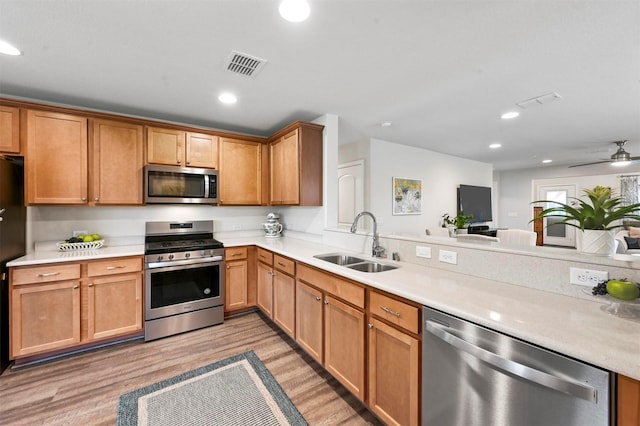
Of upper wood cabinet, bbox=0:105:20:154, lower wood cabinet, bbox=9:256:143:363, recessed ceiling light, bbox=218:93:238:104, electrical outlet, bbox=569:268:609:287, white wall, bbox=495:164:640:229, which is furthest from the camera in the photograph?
white wall, bbox=495:164:640:229

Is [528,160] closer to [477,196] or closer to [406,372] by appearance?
[477,196]

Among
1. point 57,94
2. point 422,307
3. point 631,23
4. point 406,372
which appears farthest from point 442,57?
point 57,94

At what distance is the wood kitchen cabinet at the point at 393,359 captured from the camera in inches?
53.8

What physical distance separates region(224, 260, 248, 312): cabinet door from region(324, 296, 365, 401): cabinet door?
5.10 feet

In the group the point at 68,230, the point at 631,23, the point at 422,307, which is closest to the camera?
the point at 422,307

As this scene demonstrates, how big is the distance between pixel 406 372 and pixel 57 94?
386 centimetres

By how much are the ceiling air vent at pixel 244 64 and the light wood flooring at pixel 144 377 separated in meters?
2.50

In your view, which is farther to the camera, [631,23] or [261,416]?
[261,416]

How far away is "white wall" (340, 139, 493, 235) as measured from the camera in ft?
14.7

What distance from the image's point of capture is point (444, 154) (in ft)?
18.7

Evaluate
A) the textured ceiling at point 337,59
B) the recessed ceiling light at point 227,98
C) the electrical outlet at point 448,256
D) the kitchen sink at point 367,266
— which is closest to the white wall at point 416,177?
the textured ceiling at point 337,59

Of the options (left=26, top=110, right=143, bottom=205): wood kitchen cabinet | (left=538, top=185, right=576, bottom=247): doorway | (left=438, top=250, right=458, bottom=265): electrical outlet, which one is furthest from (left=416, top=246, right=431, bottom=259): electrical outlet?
(left=538, top=185, right=576, bottom=247): doorway

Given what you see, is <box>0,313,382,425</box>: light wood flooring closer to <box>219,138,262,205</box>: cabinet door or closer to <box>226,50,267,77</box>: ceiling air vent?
<box>219,138,262,205</box>: cabinet door

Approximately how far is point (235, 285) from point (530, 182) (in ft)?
28.9
